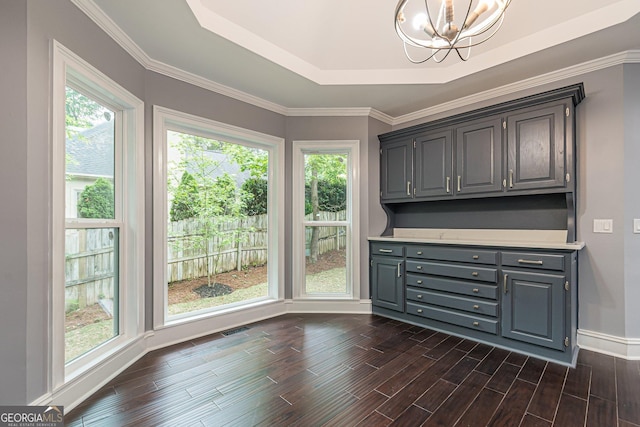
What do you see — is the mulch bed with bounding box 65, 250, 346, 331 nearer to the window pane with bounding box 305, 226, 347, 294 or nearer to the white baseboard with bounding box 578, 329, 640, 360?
the window pane with bounding box 305, 226, 347, 294

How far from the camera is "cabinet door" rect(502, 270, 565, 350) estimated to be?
2.26m

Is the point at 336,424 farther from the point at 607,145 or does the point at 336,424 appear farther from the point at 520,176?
the point at 607,145

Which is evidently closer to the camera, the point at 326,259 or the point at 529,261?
the point at 529,261

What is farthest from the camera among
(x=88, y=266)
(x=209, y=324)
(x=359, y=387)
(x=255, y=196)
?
(x=255, y=196)

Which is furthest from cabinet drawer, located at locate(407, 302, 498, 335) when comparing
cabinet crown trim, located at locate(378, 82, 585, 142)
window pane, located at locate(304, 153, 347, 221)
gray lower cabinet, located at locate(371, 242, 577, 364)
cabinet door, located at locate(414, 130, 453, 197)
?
cabinet crown trim, located at locate(378, 82, 585, 142)

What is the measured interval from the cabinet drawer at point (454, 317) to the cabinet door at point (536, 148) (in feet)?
4.20

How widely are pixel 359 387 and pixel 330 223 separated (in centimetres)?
202

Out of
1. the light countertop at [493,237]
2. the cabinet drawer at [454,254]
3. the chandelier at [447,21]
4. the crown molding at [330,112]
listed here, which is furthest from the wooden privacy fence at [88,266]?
the cabinet drawer at [454,254]

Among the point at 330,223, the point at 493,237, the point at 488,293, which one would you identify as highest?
the point at 330,223

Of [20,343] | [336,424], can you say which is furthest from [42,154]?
[336,424]

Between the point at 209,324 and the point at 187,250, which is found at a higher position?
the point at 187,250

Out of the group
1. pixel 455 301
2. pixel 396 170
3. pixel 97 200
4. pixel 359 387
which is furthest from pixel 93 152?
pixel 455 301

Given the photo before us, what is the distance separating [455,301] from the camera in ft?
9.20

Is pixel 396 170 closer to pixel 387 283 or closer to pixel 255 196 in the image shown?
pixel 387 283
